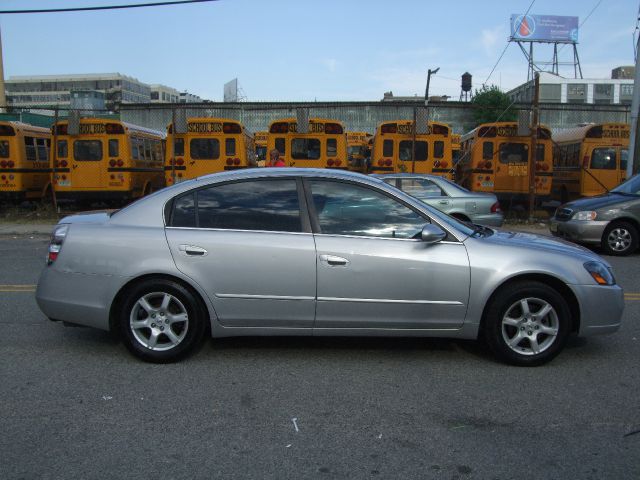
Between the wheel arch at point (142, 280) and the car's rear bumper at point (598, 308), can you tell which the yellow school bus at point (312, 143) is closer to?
the wheel arch at point (142, 280)

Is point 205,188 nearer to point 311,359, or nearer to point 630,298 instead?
point 311,359

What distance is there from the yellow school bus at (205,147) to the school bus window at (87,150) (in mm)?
2194

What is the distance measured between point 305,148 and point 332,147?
0.75m

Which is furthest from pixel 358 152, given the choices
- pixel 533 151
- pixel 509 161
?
pixel 533 151

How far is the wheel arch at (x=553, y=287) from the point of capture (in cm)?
467

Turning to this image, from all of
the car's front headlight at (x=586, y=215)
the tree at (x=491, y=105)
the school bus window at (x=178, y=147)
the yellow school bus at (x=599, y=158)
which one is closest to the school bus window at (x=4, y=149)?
the school bus window at (x=178, y=147)

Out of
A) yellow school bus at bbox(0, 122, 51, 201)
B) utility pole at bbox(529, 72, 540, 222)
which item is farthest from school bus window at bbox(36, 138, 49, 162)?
utility pole at bbox(529, 72, 540, 222)

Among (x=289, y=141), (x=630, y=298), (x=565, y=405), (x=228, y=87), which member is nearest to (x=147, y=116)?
(x=228, y=87)

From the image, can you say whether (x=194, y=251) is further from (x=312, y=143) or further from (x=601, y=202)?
(x=312, y=143)

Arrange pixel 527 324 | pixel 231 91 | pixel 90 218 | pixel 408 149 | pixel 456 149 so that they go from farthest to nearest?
1. pixel 231 91
2. pixel 456 149
3. pixel 408 149
4. pixel 90 218
5. pixel 527 324

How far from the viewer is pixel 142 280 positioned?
4.71 m

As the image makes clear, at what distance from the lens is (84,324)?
15.9 feet

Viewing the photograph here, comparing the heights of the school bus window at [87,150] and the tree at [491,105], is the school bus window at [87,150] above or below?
below

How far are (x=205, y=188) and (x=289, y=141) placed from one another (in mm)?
11946
